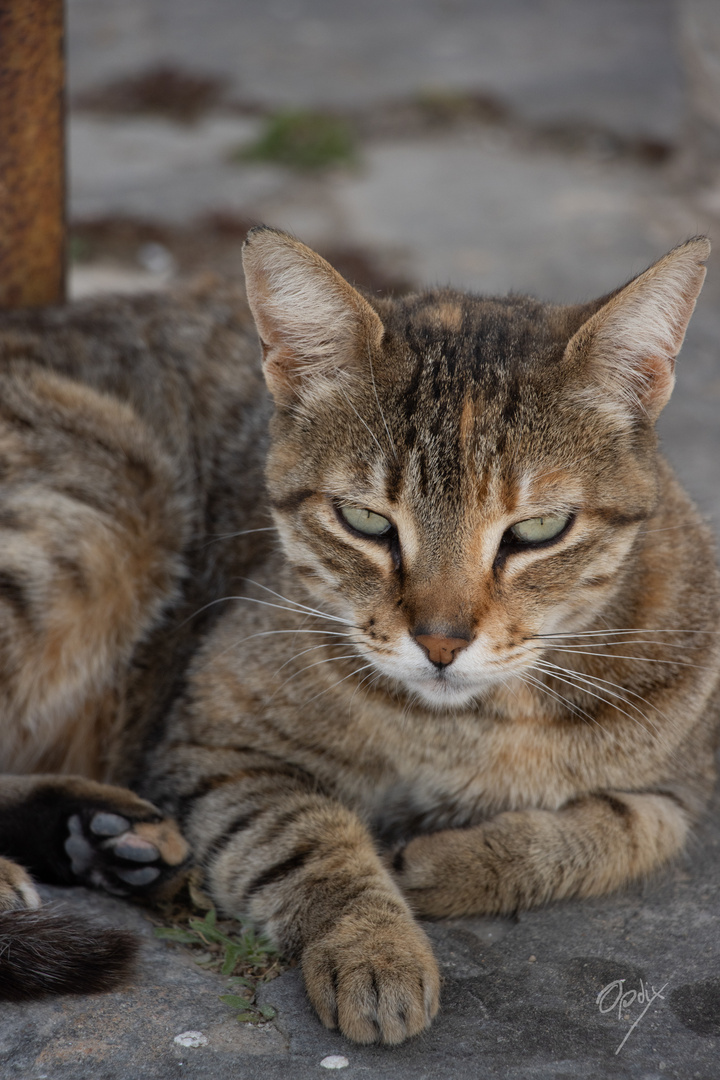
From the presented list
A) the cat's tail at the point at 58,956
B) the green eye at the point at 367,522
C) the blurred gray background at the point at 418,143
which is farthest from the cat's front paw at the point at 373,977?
the blurred gray background at the point at 418,143

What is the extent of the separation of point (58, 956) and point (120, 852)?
0.42 meters

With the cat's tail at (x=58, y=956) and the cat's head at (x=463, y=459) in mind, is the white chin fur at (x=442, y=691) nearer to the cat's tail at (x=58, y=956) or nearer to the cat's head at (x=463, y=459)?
the cat's head at (x=463, y=459)

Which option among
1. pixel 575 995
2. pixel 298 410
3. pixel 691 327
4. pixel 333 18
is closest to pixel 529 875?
pixel 575 995

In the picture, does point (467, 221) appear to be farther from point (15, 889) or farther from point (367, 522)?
point (15, 889)

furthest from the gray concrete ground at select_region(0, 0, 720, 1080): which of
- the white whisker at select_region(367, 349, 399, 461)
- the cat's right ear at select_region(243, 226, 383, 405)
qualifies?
the cat's right ear at select_region(243, 226, 383, 405)

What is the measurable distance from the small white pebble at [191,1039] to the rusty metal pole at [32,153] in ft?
9.20

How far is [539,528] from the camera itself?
253cm

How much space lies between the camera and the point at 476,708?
2828mm

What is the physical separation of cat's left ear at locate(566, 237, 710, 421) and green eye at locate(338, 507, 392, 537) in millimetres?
567

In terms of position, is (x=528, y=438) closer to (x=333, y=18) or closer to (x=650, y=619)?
(x=650, y=619)

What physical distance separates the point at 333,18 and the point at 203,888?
960 centimetres

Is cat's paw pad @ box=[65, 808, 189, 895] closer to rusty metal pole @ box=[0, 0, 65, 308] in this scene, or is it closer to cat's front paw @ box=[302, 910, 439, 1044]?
cat's front paw @ box=[302, 910, 439, 1044]

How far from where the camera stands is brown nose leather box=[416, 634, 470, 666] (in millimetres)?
2377

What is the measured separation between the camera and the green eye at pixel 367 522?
260 cm
